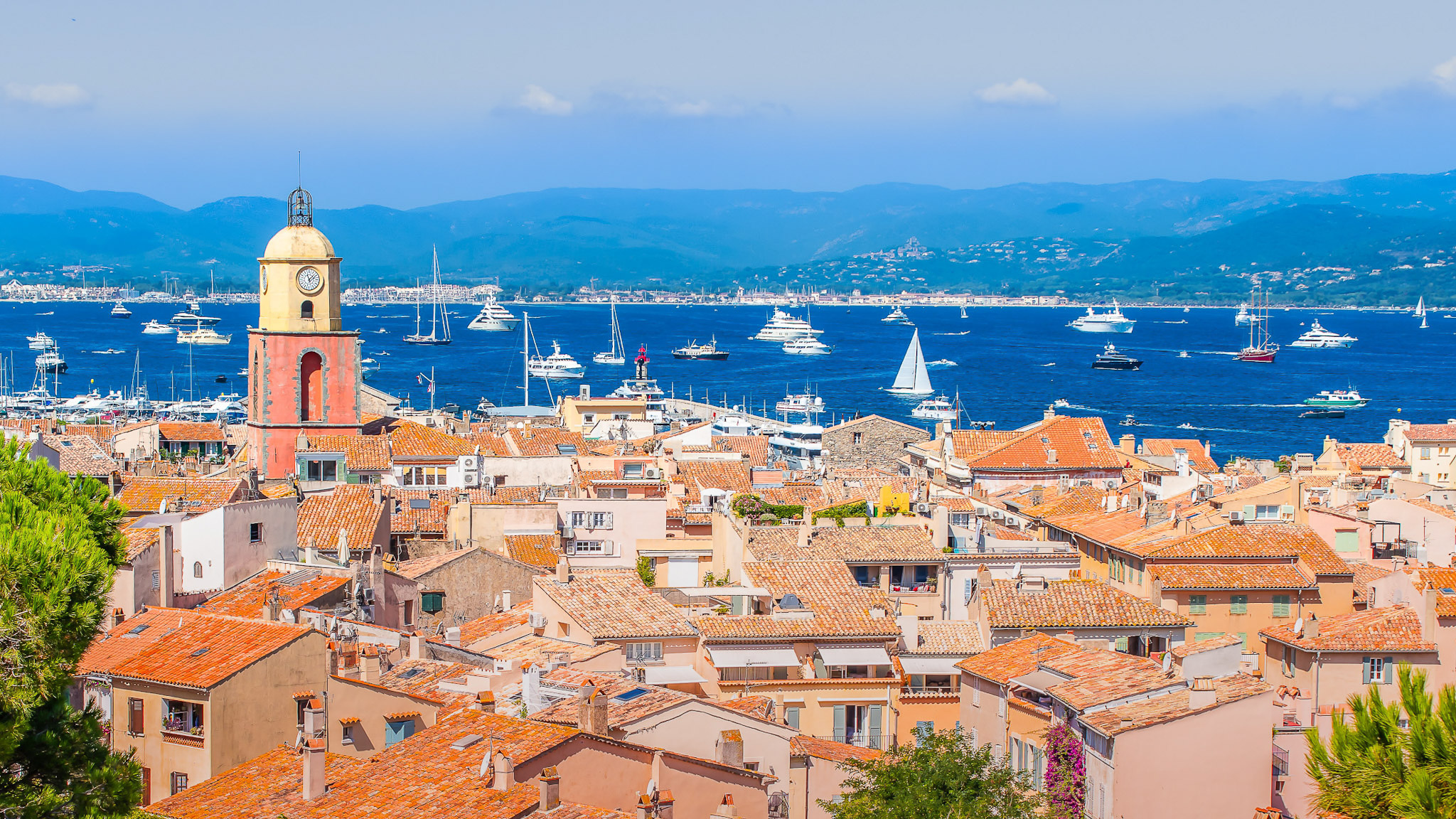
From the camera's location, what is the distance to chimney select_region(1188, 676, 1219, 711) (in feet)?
59.2

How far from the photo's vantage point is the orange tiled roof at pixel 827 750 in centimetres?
1889

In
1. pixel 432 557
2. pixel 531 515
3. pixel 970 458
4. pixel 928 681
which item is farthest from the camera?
pixel 970 458

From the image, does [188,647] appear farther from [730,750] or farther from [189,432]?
[189,432]

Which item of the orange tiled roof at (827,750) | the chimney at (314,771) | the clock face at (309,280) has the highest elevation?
the clock face at (309,280)

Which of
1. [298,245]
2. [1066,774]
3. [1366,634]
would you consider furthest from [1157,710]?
[298,245]

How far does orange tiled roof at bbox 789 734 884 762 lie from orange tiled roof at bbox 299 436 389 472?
2102 centimetres

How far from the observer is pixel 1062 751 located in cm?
1864

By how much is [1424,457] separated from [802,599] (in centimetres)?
3771

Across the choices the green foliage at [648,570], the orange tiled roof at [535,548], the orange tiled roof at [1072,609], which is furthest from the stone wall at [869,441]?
the orange tiled roof at [1072,609]

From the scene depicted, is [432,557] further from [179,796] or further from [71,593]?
[71,593]

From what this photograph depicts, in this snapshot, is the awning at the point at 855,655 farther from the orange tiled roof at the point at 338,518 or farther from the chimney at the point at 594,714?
the orange tiled roof at the point at 338,518

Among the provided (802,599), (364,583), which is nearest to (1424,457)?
(802,599)

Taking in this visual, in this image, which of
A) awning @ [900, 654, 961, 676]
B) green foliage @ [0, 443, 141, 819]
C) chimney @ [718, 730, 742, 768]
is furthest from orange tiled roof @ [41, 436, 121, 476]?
green foliage @ [0, 443, 141, 819]

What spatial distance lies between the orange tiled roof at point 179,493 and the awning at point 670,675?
→ 10224mm
